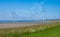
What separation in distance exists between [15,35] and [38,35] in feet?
8.16

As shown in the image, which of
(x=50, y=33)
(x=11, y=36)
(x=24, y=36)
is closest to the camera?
(x=11, y=36)

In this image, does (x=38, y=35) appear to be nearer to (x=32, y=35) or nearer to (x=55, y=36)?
(x=32, y=35)

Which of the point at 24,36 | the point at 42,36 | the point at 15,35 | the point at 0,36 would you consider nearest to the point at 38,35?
the point at 42,36

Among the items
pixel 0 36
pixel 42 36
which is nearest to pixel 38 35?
pixel 42 36

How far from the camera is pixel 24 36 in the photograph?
583 inches

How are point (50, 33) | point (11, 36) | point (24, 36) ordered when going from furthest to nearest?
point (50, 33)
point (24, 36)
point (11, 36)

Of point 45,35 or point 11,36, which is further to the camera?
point 45,35

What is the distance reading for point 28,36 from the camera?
15.0 metres

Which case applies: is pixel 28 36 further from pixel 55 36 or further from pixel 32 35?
pixel 55 36

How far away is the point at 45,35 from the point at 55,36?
3.15 feet

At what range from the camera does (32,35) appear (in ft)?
49.8

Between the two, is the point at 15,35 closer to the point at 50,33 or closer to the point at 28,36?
the point at 28,36

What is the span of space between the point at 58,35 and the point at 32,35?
99.7 inches

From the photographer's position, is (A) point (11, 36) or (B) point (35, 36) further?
(B) point (35, 36)
